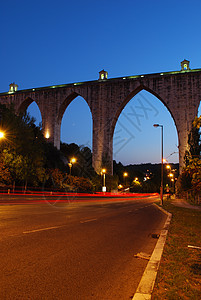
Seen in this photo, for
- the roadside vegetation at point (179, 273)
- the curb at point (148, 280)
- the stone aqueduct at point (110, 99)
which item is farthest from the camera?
the stone aqueduct at point (110, 99)

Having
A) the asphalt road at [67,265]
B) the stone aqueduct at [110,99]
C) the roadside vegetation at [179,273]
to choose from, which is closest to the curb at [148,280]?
the roadside vegetation at [179,273]

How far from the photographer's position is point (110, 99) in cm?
6212

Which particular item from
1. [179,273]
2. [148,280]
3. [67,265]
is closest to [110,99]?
[67,265]

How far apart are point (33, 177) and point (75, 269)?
108ft

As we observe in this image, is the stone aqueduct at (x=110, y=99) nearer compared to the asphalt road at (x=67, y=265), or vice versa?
the asphalt road at (x=67, y=265)

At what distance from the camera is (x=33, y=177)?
36.5 meters

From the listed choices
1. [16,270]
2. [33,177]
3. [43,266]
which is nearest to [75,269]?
[43,266]

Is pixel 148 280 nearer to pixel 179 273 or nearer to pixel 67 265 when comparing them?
pixel 179 273

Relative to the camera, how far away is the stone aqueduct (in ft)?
186

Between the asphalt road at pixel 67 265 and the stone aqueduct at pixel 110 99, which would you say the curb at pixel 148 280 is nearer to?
the asphalt road at pixel 67 265

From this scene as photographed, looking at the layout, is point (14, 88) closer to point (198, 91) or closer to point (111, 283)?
point (198, 91)

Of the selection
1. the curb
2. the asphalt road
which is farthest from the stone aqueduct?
the curb

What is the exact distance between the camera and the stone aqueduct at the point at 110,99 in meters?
56.8

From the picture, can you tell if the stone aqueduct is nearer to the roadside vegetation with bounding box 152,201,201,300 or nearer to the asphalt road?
the asphalt road
